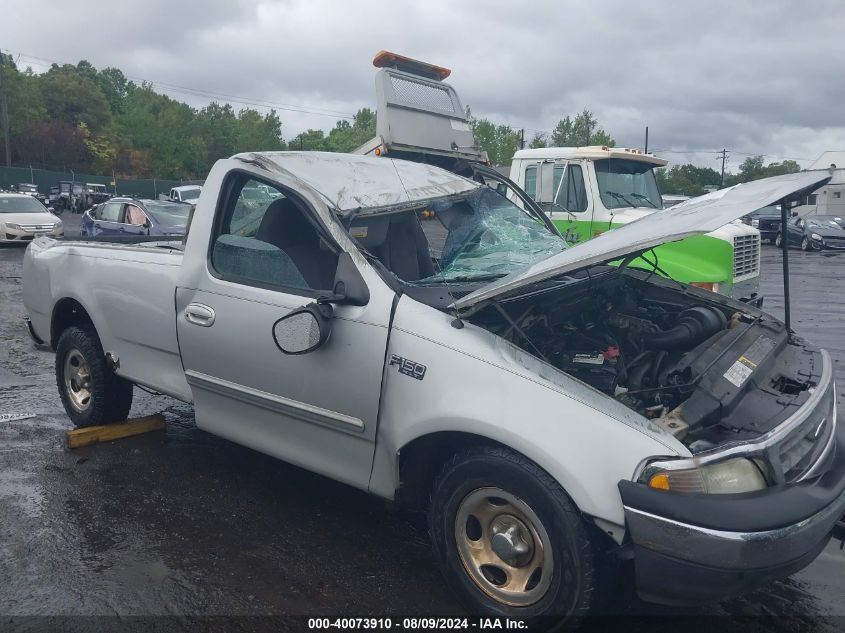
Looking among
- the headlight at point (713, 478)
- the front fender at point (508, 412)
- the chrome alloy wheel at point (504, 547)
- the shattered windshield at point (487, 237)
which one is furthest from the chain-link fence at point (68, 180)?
the headlight at point (713, 478)

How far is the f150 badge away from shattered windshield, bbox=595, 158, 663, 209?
19.8 feet

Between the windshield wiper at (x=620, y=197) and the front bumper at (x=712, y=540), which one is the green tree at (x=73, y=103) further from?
the front bumper at (x=712, y=540)

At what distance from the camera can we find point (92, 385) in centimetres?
495

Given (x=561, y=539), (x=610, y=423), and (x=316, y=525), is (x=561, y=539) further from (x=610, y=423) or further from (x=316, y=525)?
(x=316, y=525)

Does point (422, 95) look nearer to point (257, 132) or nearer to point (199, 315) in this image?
point (199, 315)

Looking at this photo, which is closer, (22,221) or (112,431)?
(112,431)

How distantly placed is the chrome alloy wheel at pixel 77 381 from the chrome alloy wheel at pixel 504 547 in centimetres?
321

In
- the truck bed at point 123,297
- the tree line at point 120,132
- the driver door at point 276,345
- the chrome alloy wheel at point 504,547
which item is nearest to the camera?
the chrome alloy wheel at point 504,547

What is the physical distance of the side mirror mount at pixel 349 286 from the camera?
10.7ft

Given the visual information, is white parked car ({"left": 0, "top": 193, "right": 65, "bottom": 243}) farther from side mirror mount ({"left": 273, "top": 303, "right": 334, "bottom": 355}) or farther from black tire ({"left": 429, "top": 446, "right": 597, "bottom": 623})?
black tire ({"left": 429, "top": 446, "right": 597, "bottom": 623})

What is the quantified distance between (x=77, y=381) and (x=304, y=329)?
9.22ft

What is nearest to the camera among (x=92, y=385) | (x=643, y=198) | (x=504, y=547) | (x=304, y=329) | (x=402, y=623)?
(x=504, y=547)

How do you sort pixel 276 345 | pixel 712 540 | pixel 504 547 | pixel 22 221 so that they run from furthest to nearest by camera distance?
pixel 22 221 < pixel 276 345 < pixel 504 547 < pixel 712 540

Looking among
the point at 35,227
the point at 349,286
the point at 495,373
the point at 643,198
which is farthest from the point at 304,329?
the point at 35,227
